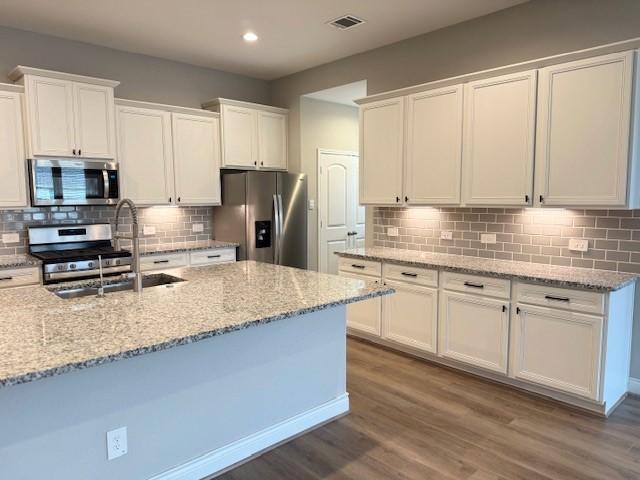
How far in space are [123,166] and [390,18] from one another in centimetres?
286

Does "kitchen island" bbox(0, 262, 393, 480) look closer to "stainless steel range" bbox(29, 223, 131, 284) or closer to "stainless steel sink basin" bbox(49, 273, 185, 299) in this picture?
"stainless steel sink basin" bbox(49, 273, 185, 299)

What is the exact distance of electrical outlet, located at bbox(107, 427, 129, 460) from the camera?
1951 mm

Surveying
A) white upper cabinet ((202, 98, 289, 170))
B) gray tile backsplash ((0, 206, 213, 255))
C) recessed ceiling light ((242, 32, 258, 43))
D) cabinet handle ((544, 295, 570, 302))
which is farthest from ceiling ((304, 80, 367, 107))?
cabinet handle ((544, 295, 570, 302))

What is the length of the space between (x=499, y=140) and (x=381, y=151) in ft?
3.75

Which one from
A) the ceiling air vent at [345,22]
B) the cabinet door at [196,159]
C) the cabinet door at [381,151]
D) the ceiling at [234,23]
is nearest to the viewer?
the ceiling at [234,23]


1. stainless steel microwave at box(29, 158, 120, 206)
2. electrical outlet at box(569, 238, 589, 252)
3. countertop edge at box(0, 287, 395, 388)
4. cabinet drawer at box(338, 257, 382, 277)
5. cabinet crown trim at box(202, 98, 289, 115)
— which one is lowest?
cabinet drawer at box(338, 257, 382, 277)

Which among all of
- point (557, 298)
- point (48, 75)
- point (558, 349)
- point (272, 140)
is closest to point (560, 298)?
point (557, 298)

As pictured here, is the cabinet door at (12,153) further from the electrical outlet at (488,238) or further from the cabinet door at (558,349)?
the cabinet door at (558,349)

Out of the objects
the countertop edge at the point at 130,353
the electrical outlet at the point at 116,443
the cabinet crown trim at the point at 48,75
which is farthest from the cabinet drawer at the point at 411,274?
the cabinet crown trim at the point at 48,75

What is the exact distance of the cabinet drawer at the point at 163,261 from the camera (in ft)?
14.6

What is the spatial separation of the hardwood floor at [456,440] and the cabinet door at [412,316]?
0.47 m

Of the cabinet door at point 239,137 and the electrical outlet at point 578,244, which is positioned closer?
the electrical outlet at point 578,244

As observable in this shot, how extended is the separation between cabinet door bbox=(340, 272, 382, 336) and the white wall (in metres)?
1.42

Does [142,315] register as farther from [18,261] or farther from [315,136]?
[315,136]
